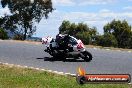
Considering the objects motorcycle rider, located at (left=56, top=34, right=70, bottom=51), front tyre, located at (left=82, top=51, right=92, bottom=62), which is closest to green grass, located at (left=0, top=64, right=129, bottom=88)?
front tyre, located at (left=82, top=51, right=92, bottom=62)

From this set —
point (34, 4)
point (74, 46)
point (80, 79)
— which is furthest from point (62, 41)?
point (34, 4)

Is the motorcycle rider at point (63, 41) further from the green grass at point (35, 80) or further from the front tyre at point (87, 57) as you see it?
the green grass at point (35, 80)

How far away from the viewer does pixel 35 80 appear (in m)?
13.4

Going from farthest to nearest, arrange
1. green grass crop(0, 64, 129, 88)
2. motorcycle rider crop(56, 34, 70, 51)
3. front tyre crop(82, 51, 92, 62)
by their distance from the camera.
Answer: motorcycle rider crop(56, 34, 70, 51)
front tyre crop(82, 51, 92, 62)
green grass crop(0, 64, 129, 88)

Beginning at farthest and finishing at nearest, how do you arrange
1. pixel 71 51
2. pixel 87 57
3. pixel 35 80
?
pixel 71 51 → pixel 87 57 → pixel 35 80

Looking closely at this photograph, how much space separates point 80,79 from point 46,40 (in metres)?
13.6

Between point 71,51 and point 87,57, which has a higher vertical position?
point 71,51

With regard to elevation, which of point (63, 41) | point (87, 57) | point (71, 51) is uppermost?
point (63, 41)

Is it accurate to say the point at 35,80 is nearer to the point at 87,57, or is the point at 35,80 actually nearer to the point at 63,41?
the point at 87,57

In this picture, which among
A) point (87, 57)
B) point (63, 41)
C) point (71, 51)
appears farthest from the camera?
point (63, 41)

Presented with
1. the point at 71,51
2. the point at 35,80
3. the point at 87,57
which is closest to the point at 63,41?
the point at 71,51

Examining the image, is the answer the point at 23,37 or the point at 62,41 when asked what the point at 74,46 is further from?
the point at 23,37

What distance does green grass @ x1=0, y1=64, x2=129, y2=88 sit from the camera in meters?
12.6

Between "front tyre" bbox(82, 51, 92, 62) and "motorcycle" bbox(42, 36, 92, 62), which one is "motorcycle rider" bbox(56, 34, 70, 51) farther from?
"front tyre" bbox(82, 51, 92, 62)
